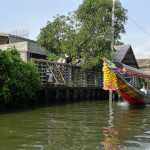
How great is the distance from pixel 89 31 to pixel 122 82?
5775 mm

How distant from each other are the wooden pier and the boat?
4100 mm

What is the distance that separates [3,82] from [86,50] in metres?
7.72

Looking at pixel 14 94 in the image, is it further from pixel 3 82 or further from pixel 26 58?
pixel 26 58

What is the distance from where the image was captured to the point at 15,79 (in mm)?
9195

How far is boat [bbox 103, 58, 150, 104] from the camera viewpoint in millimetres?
9957

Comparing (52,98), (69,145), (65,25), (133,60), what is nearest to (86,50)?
(65,25)

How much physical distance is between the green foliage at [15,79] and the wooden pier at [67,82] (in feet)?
5.53

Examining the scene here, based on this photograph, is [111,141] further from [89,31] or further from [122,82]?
[89,31]

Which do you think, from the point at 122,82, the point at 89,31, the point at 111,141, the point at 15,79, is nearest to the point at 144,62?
the point at 89,31

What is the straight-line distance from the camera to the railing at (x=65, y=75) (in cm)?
1323

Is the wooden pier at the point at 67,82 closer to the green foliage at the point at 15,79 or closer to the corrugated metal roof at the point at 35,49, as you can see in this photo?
the green foliage at the point at 15,79

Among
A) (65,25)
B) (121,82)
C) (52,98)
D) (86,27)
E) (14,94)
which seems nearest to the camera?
(14,94)

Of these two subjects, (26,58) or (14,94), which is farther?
(26,58)

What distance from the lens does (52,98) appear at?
12930 millimetres
